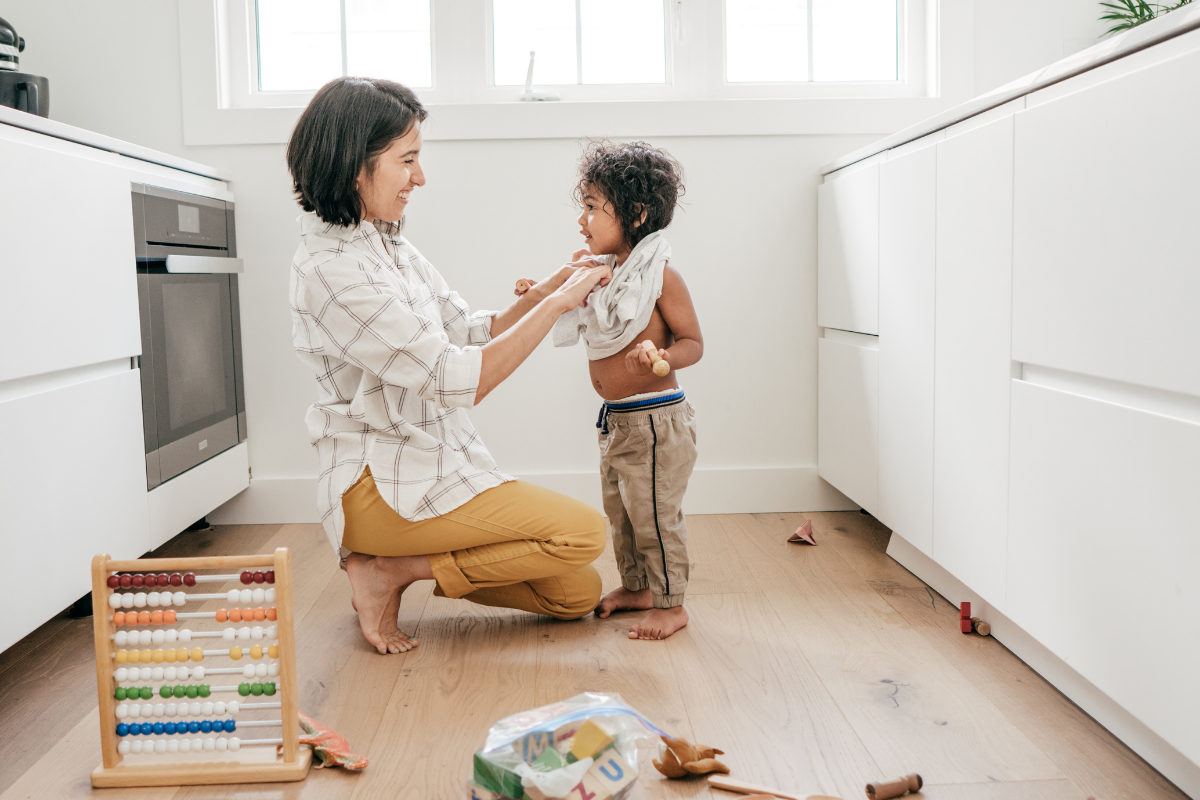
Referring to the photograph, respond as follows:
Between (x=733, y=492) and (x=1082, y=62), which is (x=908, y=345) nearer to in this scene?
(x=1082, y=62)

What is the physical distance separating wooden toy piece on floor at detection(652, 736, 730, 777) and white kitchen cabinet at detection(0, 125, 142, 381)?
1.12m

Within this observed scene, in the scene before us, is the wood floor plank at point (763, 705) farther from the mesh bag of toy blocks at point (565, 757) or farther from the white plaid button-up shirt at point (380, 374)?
the white plaid button-up shirt at point (380, 374)

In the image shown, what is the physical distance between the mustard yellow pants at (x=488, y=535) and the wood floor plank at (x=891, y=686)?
45cm

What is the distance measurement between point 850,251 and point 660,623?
1069 mm

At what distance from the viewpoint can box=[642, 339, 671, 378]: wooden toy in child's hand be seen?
149cm

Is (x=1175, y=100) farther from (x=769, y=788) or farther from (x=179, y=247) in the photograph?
(x=179, y=247)

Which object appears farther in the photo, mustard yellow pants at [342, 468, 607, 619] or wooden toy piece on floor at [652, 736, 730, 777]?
mustard yellow pants at [342, 468, 607, 619]

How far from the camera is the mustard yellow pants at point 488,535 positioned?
1609mm

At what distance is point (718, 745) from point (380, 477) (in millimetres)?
701

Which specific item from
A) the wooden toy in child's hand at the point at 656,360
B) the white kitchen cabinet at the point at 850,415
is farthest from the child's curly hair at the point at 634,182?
the white kitchen cabinet at the point at 850,415

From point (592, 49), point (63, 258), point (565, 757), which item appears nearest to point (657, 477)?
point (565, 757)

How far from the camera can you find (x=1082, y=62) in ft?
4.17

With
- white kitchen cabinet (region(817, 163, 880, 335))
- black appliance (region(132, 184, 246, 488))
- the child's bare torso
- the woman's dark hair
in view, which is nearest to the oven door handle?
black appliance (region(132, 184, 246, 488))

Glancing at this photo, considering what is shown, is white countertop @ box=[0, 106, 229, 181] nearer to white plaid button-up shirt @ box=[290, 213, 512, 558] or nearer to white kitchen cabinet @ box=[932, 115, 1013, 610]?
white plaid button-up shirt @ box=[290, 213, 512, 558]
